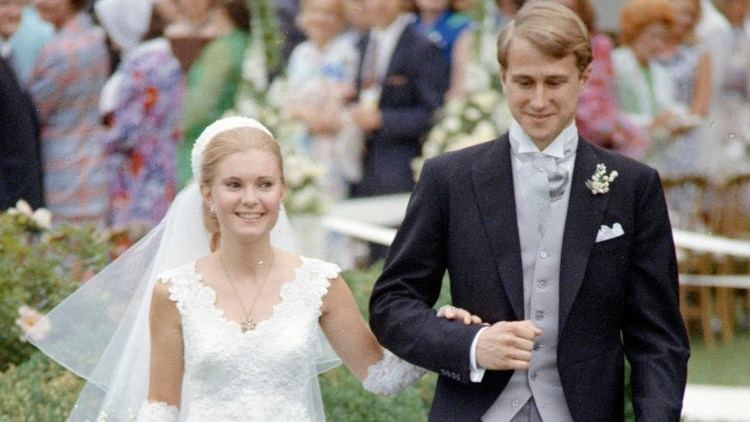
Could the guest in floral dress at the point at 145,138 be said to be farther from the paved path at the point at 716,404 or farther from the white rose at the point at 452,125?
the paved path at the point at 716,404

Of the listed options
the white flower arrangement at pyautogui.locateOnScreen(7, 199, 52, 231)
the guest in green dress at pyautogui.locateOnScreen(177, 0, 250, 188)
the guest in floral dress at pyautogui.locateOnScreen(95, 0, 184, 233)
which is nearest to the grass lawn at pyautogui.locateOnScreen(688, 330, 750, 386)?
the guest in green dress at pyautogui.locateOnScreen(177, 0, 250, 188)

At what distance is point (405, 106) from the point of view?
12.2 meters

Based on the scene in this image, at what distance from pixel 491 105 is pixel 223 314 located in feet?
23.1

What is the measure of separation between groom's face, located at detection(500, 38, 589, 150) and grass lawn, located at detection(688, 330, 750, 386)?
20.8ft

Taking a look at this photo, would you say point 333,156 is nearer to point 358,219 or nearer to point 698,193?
point 358,219

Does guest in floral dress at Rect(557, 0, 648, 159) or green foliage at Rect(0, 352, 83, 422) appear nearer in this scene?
green foliage at Rect(0, 352, 83, 422)

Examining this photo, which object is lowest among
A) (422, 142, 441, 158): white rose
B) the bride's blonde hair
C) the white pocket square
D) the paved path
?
the paved path

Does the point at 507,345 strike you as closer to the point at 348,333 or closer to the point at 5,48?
the point at 348,333

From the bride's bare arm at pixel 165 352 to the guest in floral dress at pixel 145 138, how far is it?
6.20 m

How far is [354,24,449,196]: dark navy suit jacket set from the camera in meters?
12.1

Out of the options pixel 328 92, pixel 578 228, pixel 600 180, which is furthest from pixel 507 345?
pixel 328 92

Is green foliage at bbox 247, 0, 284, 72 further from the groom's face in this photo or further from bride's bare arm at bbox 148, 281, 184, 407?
the groom's face

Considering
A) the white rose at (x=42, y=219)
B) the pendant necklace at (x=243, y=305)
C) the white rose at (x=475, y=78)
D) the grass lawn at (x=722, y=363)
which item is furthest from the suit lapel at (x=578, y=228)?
the white rose at (x=475, y=78)

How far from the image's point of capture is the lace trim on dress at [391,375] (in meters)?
5.23
